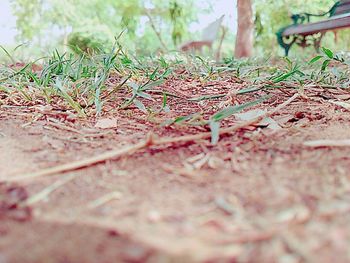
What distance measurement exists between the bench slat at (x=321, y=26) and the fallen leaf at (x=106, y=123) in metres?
3.14

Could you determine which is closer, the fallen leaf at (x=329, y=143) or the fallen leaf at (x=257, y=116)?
the fallen leaf at (x=329, y=143)

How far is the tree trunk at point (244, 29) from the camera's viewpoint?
5.00 metres

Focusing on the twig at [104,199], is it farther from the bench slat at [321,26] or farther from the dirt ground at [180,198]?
the bench slat at [321,26]

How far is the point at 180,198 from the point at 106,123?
1.89ft

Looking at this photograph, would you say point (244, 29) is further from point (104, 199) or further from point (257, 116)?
point (104, 199)

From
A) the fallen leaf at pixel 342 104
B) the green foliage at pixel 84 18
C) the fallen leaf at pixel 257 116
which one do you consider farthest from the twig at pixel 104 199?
the green foliage at pixel 84 18

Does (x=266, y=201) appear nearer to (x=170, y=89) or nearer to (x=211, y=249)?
(x=211, y=249)

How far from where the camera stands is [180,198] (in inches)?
26.3

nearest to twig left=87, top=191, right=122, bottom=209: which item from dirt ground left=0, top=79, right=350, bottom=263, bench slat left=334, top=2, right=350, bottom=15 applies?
dirt ground left=0, top=79, right=350, bottom=263

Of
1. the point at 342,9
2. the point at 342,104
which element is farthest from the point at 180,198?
the point at 342,9

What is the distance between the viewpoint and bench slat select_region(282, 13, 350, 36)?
376cm

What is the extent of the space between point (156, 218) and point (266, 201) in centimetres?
17

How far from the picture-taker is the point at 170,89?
1625mm

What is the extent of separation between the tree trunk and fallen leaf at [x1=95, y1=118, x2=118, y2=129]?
4.09m
